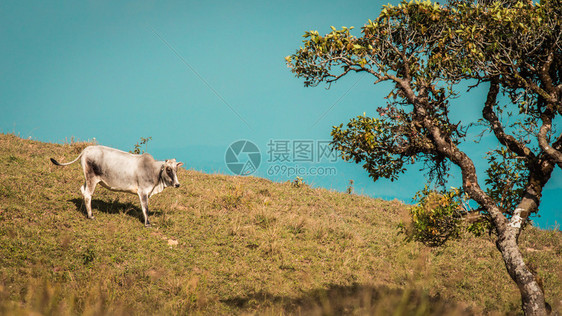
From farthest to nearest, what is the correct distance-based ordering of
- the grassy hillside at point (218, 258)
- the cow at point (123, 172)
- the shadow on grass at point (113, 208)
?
the shadow on grass at point (113, 208) → the cow at point (123, 172) → the grassy hillside at point (218, 258)

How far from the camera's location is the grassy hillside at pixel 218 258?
1088cm

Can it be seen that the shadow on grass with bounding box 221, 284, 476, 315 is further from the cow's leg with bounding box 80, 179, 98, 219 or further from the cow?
the cow's leg with bounding box 80, 179, 98, 219

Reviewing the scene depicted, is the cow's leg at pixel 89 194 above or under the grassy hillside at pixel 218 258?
above

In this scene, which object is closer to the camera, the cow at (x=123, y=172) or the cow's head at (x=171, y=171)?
the cow at (x=123, y=172)

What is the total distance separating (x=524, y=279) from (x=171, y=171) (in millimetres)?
12500

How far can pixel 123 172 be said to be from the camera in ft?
50.5

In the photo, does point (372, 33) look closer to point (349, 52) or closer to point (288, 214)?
point (349, 52)

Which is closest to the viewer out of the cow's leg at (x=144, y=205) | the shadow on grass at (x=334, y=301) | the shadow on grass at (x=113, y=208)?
the shadow on grass at (x=334, y=301)

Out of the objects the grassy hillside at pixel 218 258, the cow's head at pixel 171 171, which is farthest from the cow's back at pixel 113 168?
the grassy hillside at pixel 218 258

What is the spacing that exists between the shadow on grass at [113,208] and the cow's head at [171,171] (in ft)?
7.38

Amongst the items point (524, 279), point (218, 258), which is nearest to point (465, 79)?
point (524, 279)

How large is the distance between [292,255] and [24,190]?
1189 cm

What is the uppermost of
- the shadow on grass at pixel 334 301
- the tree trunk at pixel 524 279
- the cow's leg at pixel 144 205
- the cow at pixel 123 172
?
the cow at pixel 123 172

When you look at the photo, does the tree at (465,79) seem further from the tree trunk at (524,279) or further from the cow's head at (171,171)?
the cow's head at (171,171)
